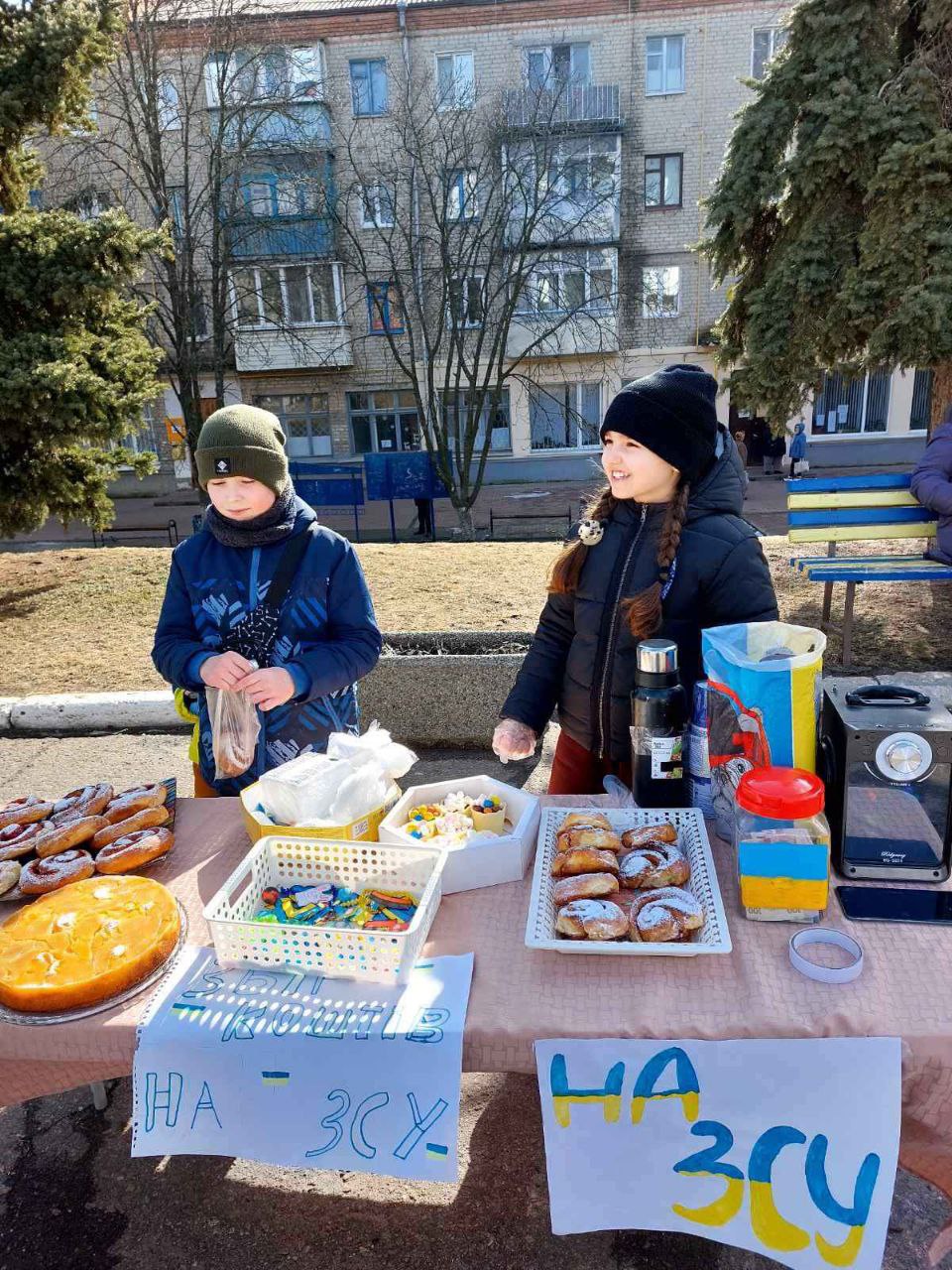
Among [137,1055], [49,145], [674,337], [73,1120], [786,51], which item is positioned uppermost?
[49,145]

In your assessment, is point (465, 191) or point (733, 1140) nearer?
point (733, 1140)

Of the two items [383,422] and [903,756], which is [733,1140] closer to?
[903,756]

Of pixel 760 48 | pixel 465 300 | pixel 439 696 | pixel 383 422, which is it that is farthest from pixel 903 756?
pixel 760 48

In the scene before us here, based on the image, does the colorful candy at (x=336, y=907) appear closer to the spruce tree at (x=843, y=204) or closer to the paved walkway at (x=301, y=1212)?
the paved walkway at (x=301, y=1212)

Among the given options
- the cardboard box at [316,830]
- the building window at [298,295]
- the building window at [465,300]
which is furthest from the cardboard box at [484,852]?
the building window at [298,295]

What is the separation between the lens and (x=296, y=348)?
20.7 meters

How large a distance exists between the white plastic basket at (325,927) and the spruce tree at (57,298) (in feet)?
20.2

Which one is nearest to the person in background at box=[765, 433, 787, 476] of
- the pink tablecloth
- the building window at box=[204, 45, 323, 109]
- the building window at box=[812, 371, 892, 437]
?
the building window at box=[812, 371, 892, 437]

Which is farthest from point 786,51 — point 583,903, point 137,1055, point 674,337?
point 674,337

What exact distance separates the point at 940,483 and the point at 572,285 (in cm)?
1622

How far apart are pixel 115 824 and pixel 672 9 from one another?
24243mm

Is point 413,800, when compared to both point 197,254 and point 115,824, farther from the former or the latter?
point 197,254

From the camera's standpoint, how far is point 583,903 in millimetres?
1511

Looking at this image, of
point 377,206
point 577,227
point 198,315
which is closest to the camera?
point 198,315
